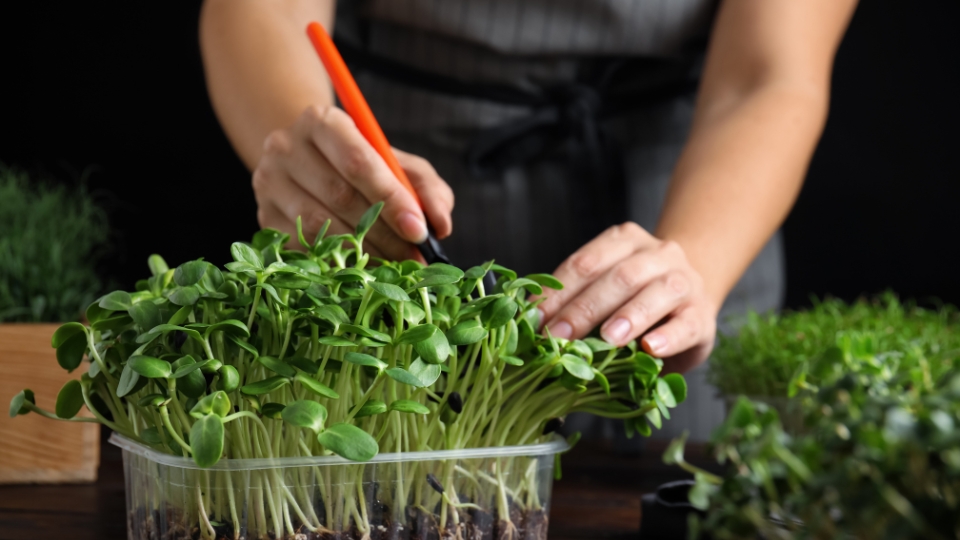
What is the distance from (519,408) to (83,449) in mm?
395

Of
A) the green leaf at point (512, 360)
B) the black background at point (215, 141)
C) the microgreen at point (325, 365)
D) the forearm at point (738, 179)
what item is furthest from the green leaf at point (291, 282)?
the black background at point (215, 141)

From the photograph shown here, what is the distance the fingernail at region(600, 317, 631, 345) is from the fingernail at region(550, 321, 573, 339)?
2cm

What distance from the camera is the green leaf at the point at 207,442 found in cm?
30

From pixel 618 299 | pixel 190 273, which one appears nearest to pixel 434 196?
pixel 618 299

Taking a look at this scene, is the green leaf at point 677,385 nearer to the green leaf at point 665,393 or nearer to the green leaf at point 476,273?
the green leaf at point 665,393

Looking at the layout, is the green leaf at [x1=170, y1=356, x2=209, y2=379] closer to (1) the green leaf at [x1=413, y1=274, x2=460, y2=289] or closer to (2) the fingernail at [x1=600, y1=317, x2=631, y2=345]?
(1) the green leaf at [x1=413, y1=274, x2=460, y2=289]

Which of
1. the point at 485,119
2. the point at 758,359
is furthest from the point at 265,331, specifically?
the point at 485,119

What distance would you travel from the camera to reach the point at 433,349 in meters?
0.34

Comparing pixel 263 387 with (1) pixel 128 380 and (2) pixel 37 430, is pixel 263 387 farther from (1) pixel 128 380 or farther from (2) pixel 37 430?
(2) pixel 37 430

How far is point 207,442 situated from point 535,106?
792 mm

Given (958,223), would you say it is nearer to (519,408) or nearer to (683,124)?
(683,124)

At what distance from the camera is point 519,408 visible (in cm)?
44

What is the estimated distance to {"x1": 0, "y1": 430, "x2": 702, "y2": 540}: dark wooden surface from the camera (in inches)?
18.7

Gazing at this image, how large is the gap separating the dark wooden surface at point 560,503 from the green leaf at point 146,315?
182 mm
